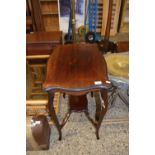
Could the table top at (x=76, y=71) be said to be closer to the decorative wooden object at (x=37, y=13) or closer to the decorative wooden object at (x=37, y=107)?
the decorative wooden object at (x=37, y=107)

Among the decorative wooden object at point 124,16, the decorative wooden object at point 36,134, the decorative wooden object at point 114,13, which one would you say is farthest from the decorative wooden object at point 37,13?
the decorative wooden object at point 36,134

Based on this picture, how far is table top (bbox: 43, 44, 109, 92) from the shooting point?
1.02m

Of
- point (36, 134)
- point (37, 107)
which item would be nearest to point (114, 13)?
point (37, 107)

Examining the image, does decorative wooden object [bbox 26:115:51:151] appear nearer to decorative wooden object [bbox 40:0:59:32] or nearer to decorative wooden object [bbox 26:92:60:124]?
decorative wooden object [bbox 26:92:60:124]

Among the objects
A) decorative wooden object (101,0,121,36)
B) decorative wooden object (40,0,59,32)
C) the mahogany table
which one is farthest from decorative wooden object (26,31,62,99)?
decorative wooden object (101,0,121,36)

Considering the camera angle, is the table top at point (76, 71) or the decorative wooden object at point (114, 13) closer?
the table top at point (76, 71)

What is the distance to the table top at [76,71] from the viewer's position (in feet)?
3.34

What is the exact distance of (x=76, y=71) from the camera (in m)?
1.11
